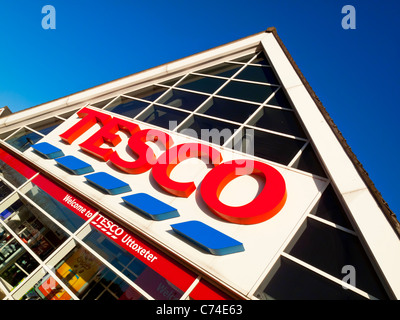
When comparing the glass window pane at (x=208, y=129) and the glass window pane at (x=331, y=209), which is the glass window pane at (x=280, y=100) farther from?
the glass window pane at (x=331, y=209)

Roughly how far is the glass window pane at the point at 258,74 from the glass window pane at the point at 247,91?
0.53 metres

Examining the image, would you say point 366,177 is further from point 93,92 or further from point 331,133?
point 93,92

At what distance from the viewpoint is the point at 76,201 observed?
10.4 metres

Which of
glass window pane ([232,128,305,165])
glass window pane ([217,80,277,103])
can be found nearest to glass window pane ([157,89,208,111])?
glass window pane ([217,80,277,103])

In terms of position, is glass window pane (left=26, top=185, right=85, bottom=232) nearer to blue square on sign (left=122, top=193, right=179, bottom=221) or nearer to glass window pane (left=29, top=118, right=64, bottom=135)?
blue square on sign (left=122, top=193, right=179, bottom=221)

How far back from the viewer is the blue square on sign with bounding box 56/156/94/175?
11.0 meters

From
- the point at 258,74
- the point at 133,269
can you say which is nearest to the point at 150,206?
the point at 133,269

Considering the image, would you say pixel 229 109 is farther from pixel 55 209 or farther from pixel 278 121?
pixel 55 209

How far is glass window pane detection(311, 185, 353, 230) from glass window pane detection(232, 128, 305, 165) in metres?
1.95

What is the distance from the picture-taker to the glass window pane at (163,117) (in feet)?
42.3

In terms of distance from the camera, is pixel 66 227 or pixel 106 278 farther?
pixel 106 278

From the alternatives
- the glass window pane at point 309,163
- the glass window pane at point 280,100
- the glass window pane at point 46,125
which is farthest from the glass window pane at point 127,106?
the glass window pane at point 309,163
